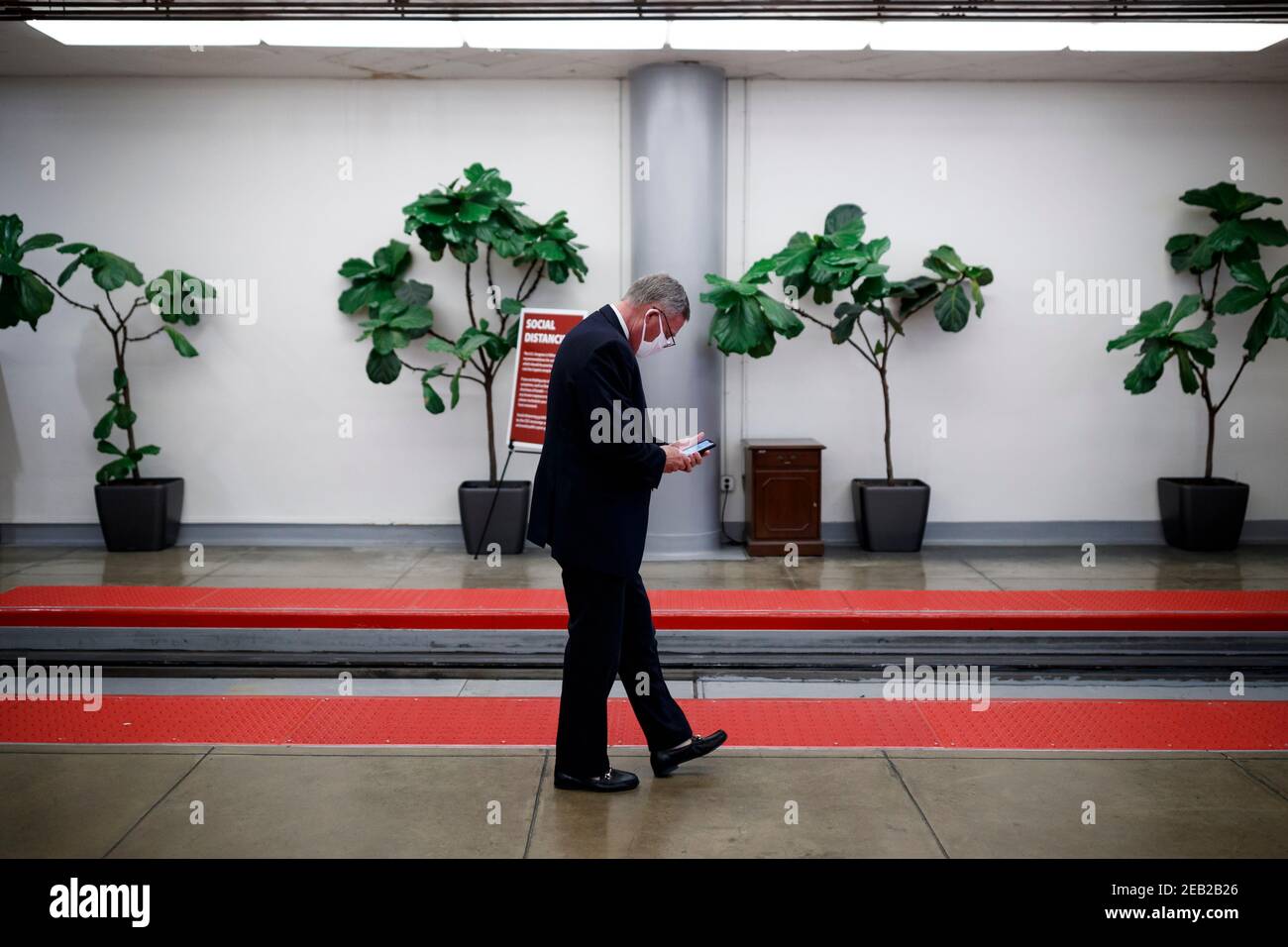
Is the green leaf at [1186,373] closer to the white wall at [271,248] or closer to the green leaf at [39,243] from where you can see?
the white wall at [271,248]

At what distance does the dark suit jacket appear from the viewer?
3.67 metres

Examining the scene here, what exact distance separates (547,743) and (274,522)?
15.3 feet

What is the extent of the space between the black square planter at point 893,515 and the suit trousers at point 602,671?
4174 mm

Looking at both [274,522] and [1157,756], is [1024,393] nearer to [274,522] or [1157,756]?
[1157,756]

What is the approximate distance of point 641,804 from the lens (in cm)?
381

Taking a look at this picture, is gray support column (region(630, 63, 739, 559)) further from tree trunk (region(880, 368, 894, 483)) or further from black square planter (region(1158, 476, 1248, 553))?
black square planter (region(1158, 476, 1248, 553))

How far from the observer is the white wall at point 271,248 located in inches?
323

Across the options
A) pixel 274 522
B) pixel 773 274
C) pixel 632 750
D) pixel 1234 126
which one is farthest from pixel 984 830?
pixel 1234 126

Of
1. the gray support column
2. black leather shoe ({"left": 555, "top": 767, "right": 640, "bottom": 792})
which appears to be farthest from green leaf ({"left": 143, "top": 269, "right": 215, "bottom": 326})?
→ black leather shoe ({"left": 555, "top": 767, "right": 640, "bottom": 792})

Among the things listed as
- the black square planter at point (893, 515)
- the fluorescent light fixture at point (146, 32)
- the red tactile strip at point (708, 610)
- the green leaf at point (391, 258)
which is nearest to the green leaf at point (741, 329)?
the black square planter at point (893, 515)

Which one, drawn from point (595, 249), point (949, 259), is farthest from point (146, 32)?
point (949, 259)

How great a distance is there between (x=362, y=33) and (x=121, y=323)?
273 centimetres

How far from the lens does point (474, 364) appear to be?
8.11m

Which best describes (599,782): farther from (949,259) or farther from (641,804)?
(949,259)
